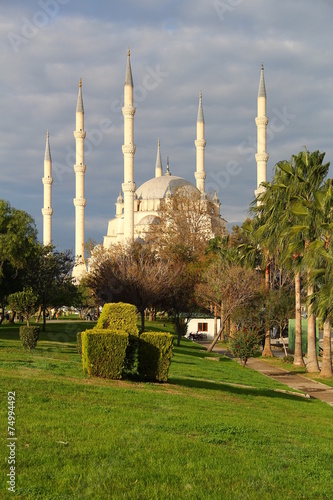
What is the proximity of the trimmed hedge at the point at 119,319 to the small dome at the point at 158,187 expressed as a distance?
8148 cm

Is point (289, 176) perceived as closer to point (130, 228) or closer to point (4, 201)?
point (4, 201)

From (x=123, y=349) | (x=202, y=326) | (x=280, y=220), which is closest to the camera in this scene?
(x=123, y=349)

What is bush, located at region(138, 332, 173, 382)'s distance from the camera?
14.4 metres

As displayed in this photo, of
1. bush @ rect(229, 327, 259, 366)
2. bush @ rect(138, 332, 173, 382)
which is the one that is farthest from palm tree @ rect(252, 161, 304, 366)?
bush @ rect(138, 332, 173, 382)

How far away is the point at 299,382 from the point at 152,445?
1714 cm

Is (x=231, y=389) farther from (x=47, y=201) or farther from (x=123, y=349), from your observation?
(x=47, y=201)

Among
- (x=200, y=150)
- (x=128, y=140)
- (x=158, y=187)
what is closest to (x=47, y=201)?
(x=128, y=140)

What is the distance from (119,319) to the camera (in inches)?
586

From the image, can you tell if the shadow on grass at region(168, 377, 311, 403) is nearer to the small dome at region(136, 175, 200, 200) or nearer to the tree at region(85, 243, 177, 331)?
the tree at region(85, 243, 177, 331)

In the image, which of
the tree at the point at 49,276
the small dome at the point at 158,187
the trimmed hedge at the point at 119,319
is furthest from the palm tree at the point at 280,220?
the small dome at the point at 158,187

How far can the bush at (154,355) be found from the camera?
14391 millimetres

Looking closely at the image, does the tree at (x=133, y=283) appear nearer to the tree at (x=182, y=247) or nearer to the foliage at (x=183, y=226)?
the tree at (x=182, y=247)

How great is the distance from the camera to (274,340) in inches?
2012

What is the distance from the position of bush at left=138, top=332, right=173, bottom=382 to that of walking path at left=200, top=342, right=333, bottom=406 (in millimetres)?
6157
